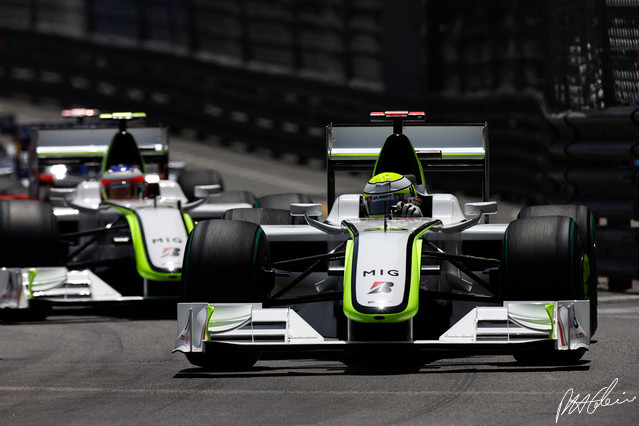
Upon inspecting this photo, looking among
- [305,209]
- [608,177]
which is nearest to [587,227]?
[305,209]

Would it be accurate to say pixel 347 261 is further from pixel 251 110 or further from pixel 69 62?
pixel 69 62

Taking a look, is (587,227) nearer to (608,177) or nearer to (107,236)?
(608,177)

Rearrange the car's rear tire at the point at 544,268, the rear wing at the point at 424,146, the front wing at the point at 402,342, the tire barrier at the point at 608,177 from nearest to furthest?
1. the front wing at the point at 402,342
2. the car's rear tire at the point at 544,268
3. the rear wing at the point at 424,146
4. the tire barrier at the point at 608,177

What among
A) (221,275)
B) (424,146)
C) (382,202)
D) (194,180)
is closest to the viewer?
(221,275)

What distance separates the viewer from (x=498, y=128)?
73.3 ft

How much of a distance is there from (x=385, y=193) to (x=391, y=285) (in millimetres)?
1592

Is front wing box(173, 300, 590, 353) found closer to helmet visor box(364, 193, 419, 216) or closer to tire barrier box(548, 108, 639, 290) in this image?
helmet visor box(364, 193, 419, 216)

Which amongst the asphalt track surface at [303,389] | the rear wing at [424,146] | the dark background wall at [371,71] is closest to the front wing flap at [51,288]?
the asphalt track surface at [303,389]

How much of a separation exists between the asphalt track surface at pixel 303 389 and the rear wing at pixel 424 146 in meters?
1.99

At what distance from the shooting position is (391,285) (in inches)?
340

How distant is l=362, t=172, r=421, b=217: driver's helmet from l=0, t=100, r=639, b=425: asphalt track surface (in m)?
1.26

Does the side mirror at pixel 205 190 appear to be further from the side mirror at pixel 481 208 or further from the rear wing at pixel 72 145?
the side mirror at pixel 481 208

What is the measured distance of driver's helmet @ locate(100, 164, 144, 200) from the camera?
46.5ft

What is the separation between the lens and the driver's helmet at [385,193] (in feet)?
33.1
